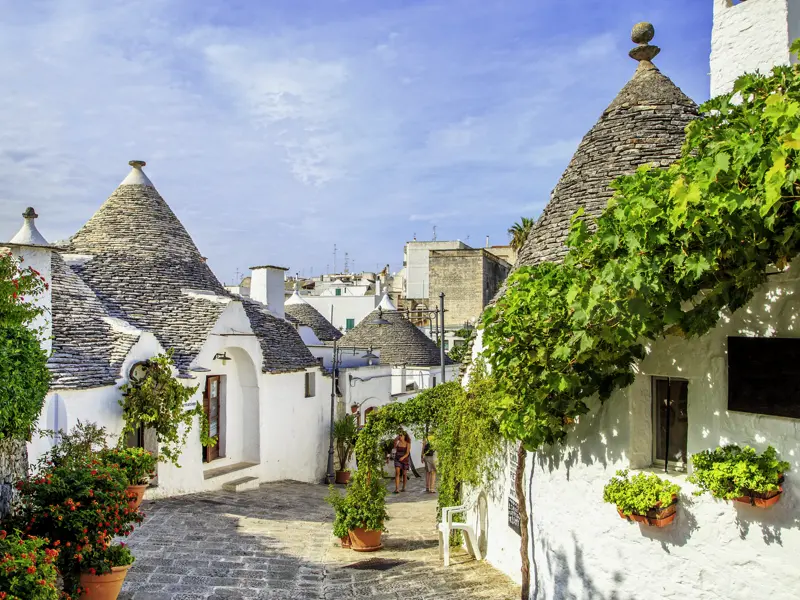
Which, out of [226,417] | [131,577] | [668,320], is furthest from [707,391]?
[226,417]

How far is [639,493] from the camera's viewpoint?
6164 millimetres

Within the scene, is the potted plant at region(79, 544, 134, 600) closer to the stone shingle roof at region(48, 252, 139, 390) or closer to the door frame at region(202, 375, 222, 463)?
the stone shingle roof at region(48, 252, 139, 390)

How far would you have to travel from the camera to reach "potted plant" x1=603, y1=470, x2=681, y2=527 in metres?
6.01

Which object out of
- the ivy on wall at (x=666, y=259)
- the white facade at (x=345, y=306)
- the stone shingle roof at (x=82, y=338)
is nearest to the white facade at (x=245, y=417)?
the stone shingle roof at (x=82, y=338)

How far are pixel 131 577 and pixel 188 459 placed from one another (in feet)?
20.4

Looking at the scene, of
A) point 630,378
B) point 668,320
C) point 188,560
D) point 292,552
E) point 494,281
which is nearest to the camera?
point 668,320

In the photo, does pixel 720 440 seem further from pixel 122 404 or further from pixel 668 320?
pixel 122 404

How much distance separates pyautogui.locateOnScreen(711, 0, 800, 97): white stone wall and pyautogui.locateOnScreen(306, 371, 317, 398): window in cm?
1399

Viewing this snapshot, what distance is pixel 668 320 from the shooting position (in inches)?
213

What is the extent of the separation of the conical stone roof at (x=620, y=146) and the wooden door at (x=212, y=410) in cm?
979

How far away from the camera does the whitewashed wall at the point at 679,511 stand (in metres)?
5.42

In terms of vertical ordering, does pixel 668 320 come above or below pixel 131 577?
above

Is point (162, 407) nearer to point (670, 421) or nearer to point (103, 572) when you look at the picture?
point (103, 572)

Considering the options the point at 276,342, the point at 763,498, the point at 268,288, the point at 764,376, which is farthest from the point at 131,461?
the point at 268,288
